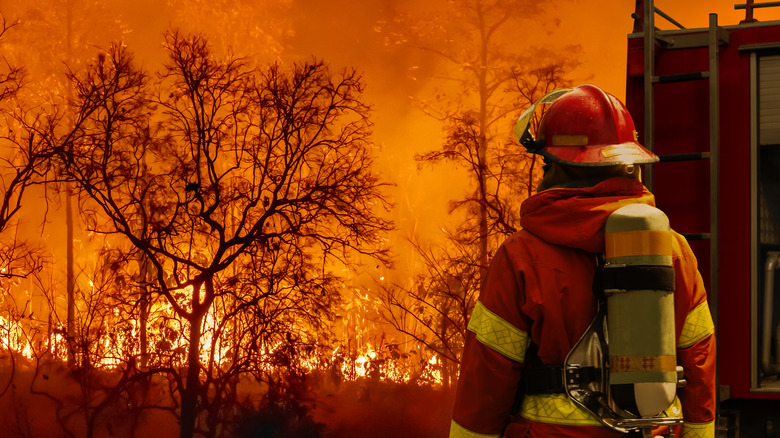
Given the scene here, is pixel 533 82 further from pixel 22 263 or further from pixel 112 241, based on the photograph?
pixel 22 263

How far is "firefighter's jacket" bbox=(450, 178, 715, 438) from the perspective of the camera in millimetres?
1964

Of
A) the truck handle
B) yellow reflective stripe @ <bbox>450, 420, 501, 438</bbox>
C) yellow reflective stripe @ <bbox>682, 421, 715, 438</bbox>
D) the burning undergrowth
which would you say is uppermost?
the truck handle

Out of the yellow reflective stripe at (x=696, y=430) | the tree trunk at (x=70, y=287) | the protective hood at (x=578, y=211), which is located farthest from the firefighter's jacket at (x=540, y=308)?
the tree trunk at (x=70, y=287)

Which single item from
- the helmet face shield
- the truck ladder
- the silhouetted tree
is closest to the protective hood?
the helmet face shield

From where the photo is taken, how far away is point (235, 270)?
6.91 meters

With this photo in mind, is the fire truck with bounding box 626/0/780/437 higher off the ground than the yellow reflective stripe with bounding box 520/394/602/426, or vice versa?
the fire truck with bounding box 626/0/780/437

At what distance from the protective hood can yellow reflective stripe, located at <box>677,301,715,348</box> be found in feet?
0.96

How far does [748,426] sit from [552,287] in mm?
2218

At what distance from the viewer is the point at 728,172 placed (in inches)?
153

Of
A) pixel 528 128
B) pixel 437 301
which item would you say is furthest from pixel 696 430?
pixel 437 301

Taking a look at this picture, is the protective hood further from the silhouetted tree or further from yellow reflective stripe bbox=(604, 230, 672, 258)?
the silhouetted tree

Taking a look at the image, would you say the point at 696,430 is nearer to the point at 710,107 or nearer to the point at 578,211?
the point at 578,211

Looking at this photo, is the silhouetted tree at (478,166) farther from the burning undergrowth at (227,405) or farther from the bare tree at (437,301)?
the burning undergrowth at (227,405)

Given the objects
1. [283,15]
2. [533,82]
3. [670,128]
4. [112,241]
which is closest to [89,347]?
[112,241]
